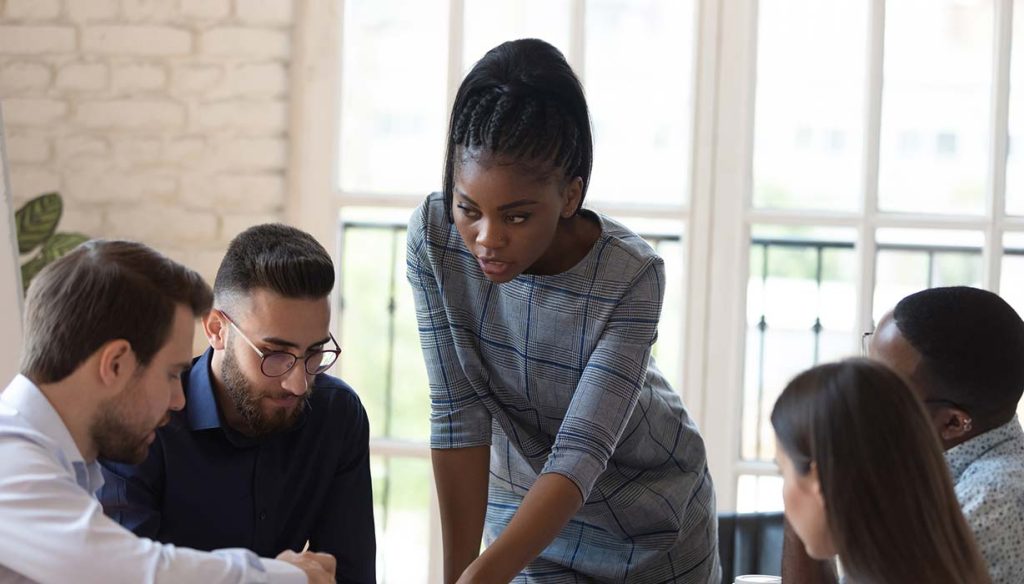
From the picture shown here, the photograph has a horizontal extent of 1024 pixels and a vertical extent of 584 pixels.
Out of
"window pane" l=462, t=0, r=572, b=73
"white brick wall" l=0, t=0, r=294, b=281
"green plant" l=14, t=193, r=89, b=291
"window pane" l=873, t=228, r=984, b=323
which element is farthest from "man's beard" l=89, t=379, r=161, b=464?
"window pane" l=873, t=228, r=984, b=323

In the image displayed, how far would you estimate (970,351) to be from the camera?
158cm

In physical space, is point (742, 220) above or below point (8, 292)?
above

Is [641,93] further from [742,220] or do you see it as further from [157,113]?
[157,113]

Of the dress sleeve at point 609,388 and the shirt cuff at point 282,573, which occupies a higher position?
the dress sleeve at point 609,388

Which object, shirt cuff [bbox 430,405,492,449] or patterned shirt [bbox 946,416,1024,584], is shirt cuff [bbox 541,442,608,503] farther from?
patterned shirt [bbox 946,416,1024,584]

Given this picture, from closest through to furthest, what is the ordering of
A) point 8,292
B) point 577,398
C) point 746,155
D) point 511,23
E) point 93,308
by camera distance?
point 93,308, point 577,398, point 8,292, point 746,155, point 511,23

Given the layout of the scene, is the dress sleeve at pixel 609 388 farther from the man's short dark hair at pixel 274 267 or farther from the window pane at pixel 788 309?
the window pane at pixel 788 309

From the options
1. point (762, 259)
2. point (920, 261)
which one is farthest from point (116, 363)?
point (920, 261)

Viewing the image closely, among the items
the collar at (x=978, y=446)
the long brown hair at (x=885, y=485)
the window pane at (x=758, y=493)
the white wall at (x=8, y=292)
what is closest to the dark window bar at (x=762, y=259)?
the window pane at (x=758, y=493)

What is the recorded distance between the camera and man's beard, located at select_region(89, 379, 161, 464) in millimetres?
1454

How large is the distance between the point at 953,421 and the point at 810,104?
170cm

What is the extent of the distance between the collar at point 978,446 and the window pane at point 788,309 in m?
1.61

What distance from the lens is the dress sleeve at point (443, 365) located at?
177 centimetres

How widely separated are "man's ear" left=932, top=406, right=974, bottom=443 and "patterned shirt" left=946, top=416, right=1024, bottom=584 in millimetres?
16
